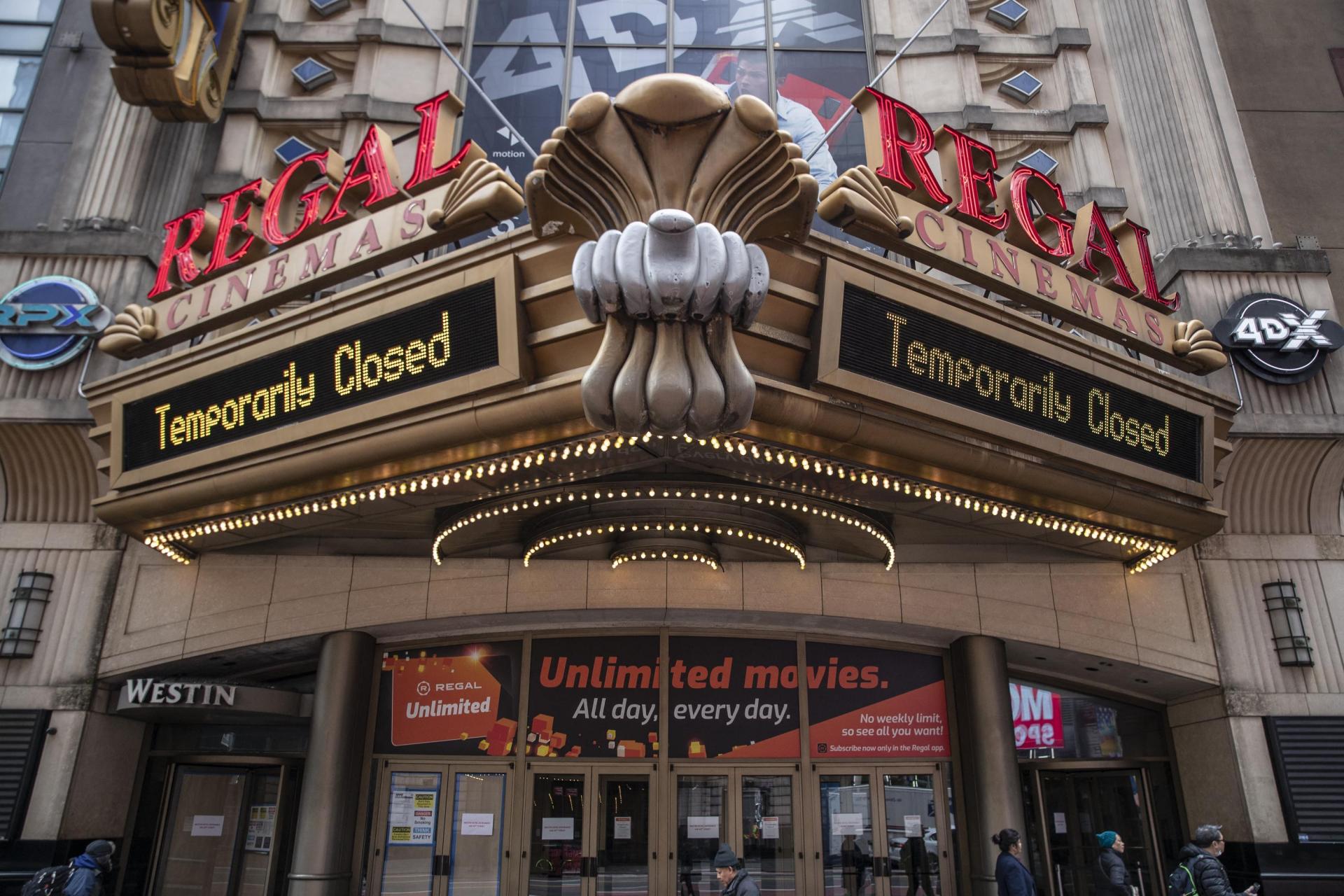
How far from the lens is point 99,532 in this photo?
41.7 ft

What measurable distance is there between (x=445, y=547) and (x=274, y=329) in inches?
152

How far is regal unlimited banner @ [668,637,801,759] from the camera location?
1281 centimetres

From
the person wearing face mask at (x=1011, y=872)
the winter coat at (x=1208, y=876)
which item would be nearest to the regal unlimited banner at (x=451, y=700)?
the person wearing face mask at (x=1011, y=872)

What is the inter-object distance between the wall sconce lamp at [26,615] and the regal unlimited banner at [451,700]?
4469 mm

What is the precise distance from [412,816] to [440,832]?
1.47ft

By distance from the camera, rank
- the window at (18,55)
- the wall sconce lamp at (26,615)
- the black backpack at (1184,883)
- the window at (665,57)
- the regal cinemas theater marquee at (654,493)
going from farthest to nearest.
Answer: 1. the window at (665,57)
2. the window at (18,55)
3. the wall sconce lamp at (26,615)
4. the regal cinemas theater marquee at (654,493)
5. the black backpack at (1184,883)

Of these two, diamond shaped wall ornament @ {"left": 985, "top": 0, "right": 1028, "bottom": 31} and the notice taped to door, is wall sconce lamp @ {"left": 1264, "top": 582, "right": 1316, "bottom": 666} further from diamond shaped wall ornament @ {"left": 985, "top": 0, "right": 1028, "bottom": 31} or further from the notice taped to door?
the notice taped to door

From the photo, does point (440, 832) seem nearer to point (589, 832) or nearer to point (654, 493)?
point (589, 832)

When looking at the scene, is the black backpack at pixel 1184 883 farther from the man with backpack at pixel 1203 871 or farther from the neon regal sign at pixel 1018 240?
the neon regal sign at pixel 1018 240

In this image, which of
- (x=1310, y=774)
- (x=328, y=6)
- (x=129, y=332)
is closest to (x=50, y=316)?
(x=129, y=332)

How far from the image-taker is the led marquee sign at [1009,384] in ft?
27.4

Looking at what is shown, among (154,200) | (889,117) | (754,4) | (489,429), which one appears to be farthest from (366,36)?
(489,429)

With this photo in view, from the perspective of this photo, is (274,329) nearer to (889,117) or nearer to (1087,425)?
(889,117)

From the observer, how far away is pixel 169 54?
13758mm
